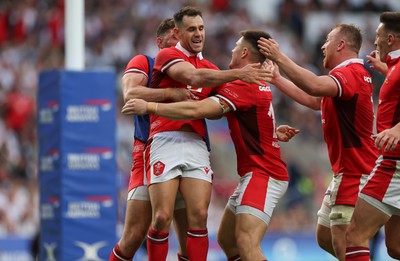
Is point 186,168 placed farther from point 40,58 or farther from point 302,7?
point 302,7

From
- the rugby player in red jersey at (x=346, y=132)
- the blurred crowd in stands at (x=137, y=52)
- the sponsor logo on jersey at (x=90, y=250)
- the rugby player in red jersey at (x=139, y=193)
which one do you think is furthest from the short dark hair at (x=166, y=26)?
the blurred crowd in stands at (x=137, y=52)

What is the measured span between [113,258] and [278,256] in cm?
892

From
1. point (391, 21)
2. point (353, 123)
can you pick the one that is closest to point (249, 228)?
point (353, 123)

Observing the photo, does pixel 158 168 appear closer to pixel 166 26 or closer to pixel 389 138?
pixel 166 26

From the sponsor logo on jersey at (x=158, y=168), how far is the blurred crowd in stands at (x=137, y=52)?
803 cm

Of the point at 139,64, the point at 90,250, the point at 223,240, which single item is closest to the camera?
the point at 223,240

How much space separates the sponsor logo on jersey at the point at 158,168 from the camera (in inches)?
375

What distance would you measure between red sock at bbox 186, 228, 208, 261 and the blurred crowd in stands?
8.44 m

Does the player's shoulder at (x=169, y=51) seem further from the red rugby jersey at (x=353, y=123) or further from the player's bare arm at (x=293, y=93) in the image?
the red rugby jersey at (x=353, y=123)

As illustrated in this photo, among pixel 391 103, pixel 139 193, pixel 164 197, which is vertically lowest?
pixel 139 193

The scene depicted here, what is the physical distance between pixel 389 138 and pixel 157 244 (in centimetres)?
243

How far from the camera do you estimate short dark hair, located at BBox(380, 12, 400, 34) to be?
30.4ft

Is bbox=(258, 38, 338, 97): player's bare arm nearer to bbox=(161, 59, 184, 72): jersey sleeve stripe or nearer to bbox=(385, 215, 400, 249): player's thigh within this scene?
bbox=(161, 59, 184, 72): jersey sleeve stripe

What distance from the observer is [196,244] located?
9.36 meters
